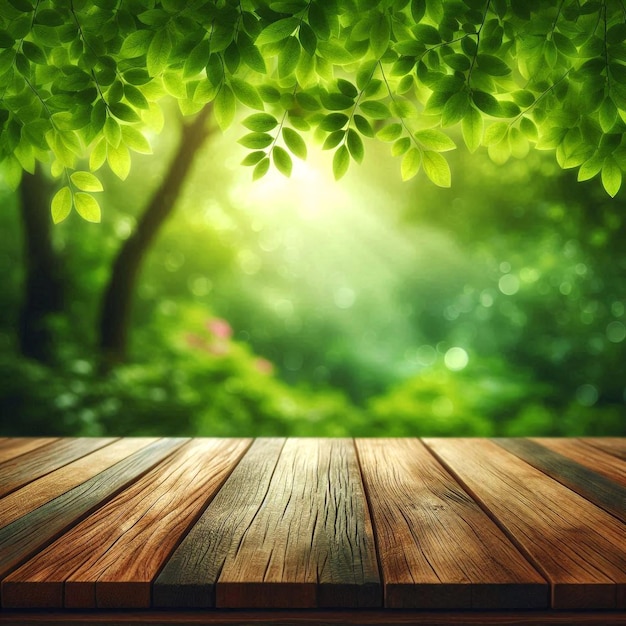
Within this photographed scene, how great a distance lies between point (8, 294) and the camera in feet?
24.9

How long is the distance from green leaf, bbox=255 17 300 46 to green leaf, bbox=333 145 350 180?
342 mm

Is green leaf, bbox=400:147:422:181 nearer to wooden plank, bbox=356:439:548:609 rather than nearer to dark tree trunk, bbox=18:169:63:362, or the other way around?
wooden plank, bbox=356:439:548:609

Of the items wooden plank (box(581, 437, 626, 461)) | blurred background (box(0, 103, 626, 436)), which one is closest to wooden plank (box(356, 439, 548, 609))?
wooden plank (box(581, 437, 626, 461))

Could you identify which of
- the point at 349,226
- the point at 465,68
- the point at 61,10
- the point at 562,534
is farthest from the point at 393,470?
the point at 349,226

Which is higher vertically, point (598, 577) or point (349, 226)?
point (349, 226)

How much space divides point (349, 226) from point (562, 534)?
12561mm

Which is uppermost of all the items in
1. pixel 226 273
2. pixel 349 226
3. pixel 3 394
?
pixel 349 226

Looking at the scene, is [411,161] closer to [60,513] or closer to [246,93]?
[246,93]

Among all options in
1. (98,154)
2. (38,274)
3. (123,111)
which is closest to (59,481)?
(98,154)

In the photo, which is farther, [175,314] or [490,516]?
[175,314]

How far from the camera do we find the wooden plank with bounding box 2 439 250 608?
1051 mm

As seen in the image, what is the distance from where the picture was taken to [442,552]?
1.18 metres

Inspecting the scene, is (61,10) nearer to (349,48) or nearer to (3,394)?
(349,48)

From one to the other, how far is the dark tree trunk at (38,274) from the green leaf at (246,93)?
5.15 m
